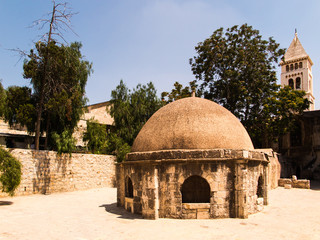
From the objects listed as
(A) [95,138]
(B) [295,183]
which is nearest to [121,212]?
(A) [95,138]

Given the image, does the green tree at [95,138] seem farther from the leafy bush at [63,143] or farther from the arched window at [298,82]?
the arched window at [298,82]

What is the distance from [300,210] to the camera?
37.0 ft

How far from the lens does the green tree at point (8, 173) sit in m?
11.8

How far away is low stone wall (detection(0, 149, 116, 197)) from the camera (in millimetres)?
15211

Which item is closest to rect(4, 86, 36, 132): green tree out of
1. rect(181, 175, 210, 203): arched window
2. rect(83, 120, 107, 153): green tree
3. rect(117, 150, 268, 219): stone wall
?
rect(83, 120, 107, 153): green tree

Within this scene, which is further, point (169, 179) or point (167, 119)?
point (167, 119)

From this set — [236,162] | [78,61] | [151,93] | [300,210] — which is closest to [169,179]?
[236,162]

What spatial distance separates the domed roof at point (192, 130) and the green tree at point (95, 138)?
508 inches

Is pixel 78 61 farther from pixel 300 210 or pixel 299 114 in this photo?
pixel 299 114

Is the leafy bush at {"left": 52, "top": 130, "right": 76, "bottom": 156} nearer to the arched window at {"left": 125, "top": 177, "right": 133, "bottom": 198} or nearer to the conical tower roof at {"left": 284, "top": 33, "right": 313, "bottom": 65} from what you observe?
the arched window at {"left": 125, "top": 177, "right": 133, "bottom": 198}

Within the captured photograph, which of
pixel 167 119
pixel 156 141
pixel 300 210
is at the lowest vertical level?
pixel 300 210

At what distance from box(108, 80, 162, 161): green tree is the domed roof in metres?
12.4

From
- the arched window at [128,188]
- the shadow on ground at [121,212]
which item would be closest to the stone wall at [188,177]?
the shadow on ground at [121,212]

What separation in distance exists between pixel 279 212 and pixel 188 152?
15.6ft
